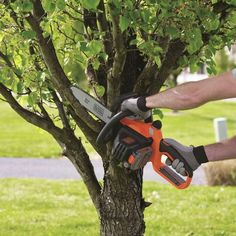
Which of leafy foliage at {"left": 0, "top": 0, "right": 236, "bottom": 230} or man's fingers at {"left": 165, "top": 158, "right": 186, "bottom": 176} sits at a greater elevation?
leafy foliage at {"left": 0, "top": 0, "right": 236, "bottom": 230}

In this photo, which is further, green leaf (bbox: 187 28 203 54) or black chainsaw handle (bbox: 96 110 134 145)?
black chainsaw handle (bbox: 96 110 134 145)

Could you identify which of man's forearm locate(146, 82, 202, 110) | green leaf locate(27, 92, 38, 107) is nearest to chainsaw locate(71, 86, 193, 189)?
man's forearm locate(146, 82, 202, 110)

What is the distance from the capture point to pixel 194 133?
1914 centimetres

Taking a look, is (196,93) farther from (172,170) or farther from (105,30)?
(105,30)

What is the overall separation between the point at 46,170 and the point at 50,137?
5446 millimetres

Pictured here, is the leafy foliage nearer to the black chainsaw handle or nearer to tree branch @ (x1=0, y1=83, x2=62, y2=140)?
tree branch @ (x1=0, y1=83, x2=62, y2=140)

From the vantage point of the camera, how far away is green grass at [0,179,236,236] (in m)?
7.19

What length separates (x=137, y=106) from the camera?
144 inches

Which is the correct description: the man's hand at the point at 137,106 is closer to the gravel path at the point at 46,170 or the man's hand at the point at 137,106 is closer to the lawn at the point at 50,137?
the gravel path at the point at 46,170

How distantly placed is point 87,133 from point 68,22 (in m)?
0.85

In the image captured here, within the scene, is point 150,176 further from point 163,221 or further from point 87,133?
point 87,133

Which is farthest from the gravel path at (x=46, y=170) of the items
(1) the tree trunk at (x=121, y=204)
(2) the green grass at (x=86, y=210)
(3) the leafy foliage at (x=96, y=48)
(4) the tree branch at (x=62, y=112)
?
(3) the leafy foliage at (x=96, y=48)

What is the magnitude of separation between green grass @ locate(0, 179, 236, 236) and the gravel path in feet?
4.63

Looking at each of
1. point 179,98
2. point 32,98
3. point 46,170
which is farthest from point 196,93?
point 46,170
